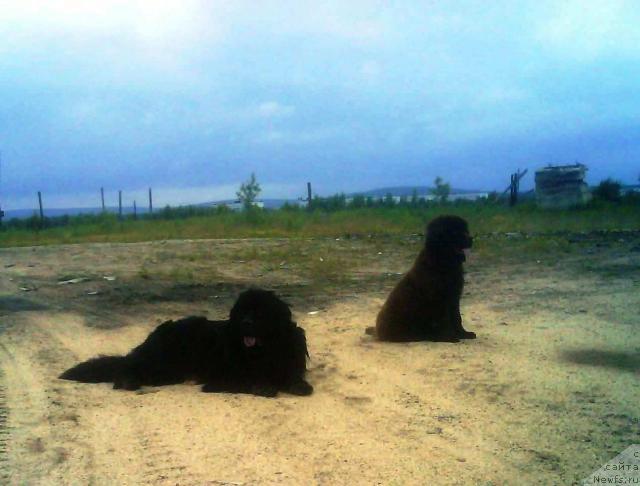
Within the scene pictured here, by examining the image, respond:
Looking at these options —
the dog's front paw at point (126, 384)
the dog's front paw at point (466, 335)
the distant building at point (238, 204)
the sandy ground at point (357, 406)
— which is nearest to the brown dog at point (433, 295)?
the dog's front paw at point (466, 335)

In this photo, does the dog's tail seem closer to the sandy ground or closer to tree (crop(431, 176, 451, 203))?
the sandy ground

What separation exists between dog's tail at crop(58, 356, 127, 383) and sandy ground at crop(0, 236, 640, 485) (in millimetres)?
171

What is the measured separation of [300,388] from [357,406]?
0.69 m

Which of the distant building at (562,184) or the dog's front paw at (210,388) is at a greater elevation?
the distant building at (562,184)

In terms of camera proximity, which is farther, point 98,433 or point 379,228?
point 379,228

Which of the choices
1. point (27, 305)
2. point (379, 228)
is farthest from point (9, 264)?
point (379, 228)

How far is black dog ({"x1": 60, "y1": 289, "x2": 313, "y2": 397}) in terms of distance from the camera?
5.85 meters

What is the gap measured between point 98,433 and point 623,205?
811 inches

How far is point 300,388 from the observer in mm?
5691

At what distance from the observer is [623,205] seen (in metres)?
21.2

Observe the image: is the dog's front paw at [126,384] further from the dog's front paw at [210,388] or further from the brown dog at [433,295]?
the brown dog at [433,295]

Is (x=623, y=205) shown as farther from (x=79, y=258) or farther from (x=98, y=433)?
(x=98, y=433)

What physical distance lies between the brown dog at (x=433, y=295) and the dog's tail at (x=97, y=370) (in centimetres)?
315

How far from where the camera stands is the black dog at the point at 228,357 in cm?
585
